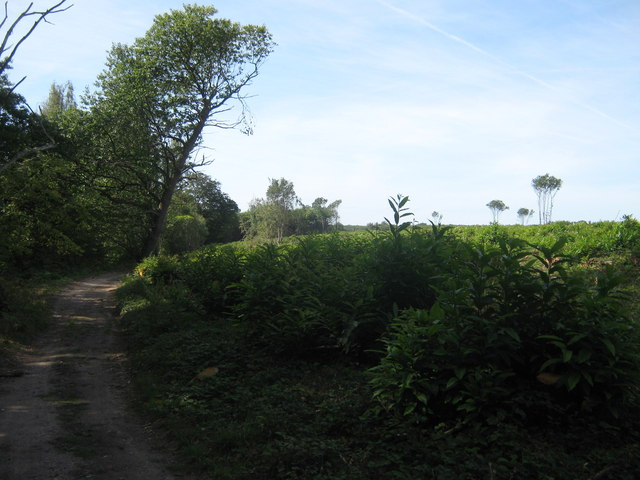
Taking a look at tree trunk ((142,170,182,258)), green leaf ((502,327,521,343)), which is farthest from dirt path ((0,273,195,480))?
tree trunk ((142,170,182,258))

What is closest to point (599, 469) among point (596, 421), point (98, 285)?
point (596, 421)

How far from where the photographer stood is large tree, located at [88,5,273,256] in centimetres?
2442

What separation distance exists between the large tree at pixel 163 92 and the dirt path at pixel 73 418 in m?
15.9

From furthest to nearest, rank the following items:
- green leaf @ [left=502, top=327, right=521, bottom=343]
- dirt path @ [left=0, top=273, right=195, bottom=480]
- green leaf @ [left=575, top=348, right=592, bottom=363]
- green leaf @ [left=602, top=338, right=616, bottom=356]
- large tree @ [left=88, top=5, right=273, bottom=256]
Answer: large tree @ [left=88, top=5, right=273, bottom=256], dirt path @ [left=0, top=273, right=195, bottom=480], green leaf @ [left=502, top=327, right=521, bottom=343], green leaf @ [left=575, top=348, right=592, bottom=363], green leaf @ [left=602, top=338, right=616, bottom=356]

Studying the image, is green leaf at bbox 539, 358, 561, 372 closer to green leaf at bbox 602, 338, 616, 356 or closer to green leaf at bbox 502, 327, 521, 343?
green leaf at bbox 502, 327, 521, 343

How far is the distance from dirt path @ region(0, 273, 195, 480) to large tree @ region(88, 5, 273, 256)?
15923 millimetres

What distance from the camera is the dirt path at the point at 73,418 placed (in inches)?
199

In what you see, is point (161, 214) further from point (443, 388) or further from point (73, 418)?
point (443, 388)

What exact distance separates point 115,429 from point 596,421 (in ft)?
19.5

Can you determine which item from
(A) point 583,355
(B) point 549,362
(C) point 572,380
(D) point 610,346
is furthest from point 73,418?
(D) point 610,346

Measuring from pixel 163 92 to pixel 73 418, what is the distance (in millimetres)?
22129

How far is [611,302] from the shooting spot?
4.89 m

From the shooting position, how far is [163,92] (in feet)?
82.9

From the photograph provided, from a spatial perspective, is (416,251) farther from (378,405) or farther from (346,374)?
(378,405)
